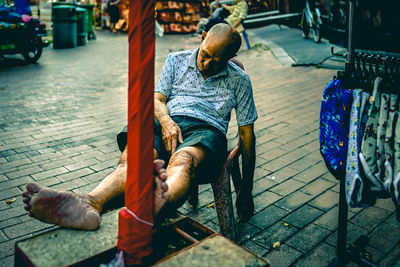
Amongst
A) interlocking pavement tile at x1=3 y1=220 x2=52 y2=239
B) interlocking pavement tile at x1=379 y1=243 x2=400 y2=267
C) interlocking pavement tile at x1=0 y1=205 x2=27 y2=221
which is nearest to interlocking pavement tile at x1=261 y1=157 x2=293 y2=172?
interlocking pavement tile at x1=379 y1=243 x2=400 y2=267

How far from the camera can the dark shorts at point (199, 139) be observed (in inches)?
93.8

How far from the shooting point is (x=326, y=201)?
3324 mm

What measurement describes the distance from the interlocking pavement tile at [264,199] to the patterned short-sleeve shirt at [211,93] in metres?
0.83

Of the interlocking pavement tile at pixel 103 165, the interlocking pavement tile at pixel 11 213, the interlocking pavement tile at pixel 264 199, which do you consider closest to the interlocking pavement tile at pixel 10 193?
the interlocking pavement tile at pixel 11 213

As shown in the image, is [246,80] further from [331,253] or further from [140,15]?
[140,15]

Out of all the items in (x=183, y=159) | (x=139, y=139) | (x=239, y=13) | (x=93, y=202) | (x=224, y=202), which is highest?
(x=239, y=13)

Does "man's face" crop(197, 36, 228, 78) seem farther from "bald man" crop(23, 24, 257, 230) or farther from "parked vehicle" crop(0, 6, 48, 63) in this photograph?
"parked vehicle" crop(0, 6, 48, 63)

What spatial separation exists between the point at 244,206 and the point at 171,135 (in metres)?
0.87

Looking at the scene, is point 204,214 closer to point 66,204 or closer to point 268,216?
point 268,216

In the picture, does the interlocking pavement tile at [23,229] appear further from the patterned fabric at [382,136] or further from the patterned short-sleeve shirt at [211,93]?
the patterned fabric at [382,136]

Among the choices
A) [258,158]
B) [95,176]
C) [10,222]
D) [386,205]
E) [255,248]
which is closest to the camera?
[255,248]

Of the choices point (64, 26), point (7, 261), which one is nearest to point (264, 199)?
point (7, 261)

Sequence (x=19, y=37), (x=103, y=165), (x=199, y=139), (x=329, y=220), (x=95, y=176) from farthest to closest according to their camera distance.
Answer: (x=19, y=37)
(x=103, y=165)
(x=95, y=176)
(x=329, y=220)
(x=199, y=139)

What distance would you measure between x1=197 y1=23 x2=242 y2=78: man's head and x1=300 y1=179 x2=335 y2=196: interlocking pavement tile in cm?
150
